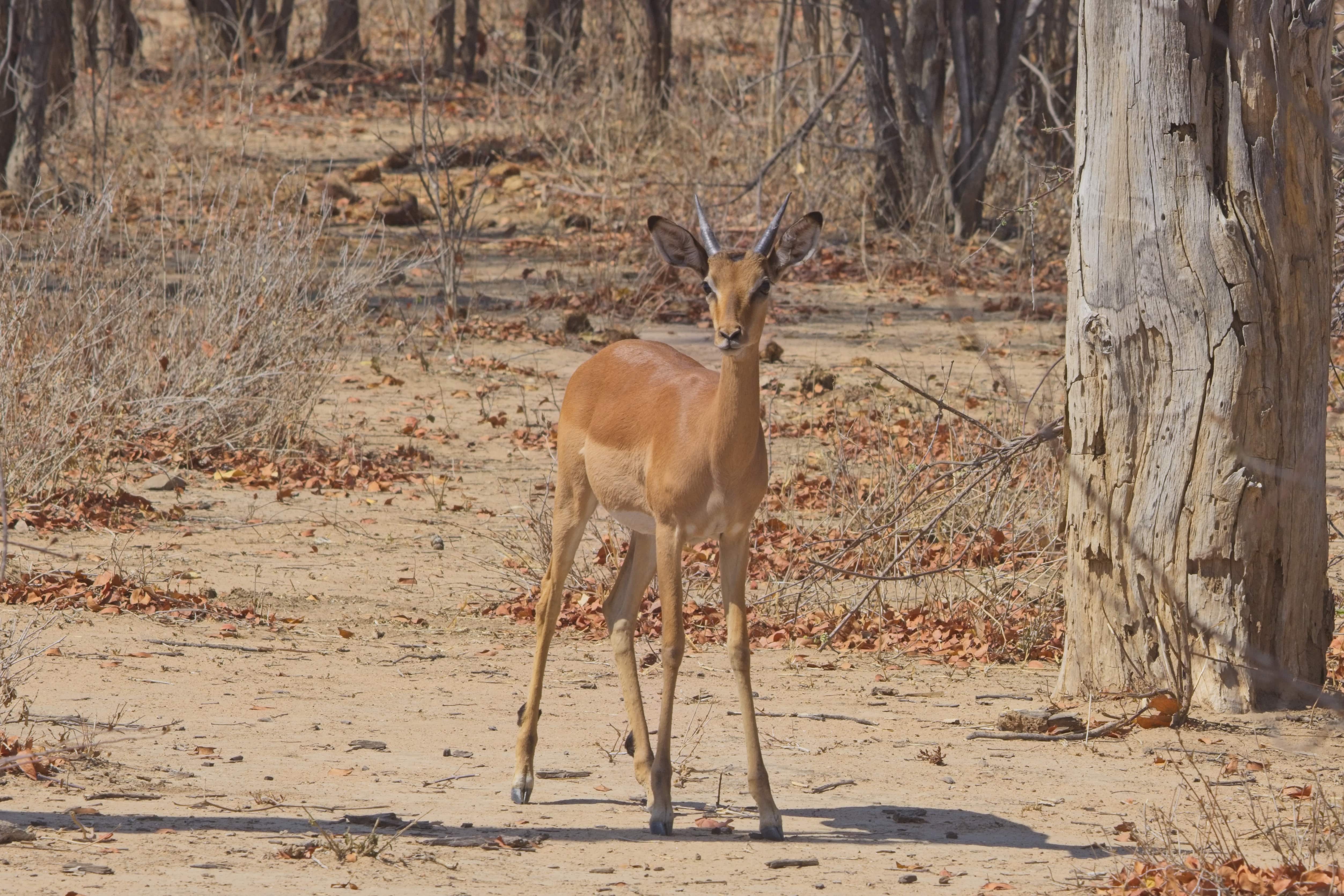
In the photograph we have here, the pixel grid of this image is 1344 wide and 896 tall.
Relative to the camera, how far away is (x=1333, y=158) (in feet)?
23.3

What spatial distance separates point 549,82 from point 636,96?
0.94 meters

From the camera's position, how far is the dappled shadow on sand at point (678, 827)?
5.25m

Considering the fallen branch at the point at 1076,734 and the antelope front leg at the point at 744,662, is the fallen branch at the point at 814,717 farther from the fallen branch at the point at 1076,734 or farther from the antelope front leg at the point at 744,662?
the antelope front leg at the point at 744,662

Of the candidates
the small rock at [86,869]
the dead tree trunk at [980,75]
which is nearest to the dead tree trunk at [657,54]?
the dead tree trunk at [980,75]

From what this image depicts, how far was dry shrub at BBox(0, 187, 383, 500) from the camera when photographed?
9469 mm

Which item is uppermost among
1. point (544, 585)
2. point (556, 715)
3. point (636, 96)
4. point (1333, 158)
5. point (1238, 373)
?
point (636, 96)

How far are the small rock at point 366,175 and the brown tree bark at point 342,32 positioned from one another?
304 inches

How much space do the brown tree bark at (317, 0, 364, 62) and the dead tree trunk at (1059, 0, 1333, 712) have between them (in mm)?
21472

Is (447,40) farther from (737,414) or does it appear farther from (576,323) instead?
(737,414)

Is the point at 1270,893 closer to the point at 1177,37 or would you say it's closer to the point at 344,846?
the point at 344,846

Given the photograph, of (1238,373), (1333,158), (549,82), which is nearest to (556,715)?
(1238,373)

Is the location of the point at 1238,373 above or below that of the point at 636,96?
below

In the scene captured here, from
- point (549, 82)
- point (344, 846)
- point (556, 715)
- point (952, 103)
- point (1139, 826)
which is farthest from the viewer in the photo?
point (952, 103)

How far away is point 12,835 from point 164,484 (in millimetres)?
5280
